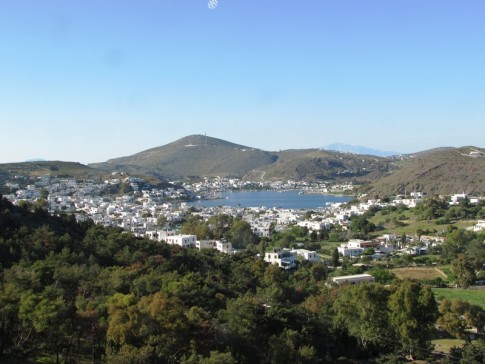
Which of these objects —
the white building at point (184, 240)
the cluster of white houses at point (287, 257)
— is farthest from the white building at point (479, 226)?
the white building at point (184, 240)

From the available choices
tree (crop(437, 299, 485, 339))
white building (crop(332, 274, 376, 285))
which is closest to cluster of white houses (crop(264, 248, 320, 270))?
white building (crop(332, 274, 376, 285))

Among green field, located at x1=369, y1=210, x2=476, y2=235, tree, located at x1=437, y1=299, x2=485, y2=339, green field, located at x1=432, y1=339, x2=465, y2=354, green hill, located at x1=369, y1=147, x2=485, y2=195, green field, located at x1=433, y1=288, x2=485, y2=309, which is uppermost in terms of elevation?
green hill, located at x1=369, y1=147, x2=485, y2=195

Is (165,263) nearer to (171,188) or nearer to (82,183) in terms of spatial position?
(82,183)

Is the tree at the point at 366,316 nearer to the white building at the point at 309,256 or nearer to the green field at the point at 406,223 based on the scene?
the white building at the point at 309,256

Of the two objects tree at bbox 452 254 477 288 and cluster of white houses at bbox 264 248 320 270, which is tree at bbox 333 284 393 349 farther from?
cluster of white houses at bbox 264 248 320 270

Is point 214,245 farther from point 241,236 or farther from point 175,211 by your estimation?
point 175,211
